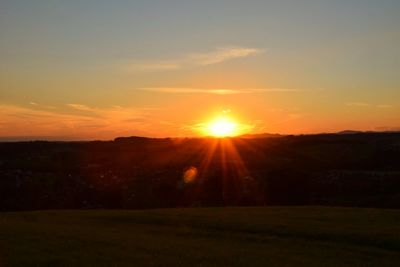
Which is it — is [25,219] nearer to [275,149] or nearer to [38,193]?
[38,193]

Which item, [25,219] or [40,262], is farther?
[25,219]

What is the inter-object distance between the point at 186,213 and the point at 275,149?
10251cm

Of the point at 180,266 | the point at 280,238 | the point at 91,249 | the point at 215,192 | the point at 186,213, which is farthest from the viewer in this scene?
the point at 215,192

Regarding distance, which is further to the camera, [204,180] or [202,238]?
[204,180]

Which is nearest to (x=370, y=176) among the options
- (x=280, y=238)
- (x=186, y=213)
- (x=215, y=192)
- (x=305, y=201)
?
(x=305, y=201)

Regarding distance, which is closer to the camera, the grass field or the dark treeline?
the grass field

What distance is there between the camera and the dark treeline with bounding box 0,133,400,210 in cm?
6588

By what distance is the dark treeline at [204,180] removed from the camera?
65875 millimetres

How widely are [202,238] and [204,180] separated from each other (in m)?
52.4

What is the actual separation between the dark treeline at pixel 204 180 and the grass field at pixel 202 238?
Result: 27.9m

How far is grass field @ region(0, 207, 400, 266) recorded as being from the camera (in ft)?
68.6

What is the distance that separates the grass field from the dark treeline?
27.9 m

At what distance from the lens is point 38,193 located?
2662 inches

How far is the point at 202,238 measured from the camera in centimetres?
2647
